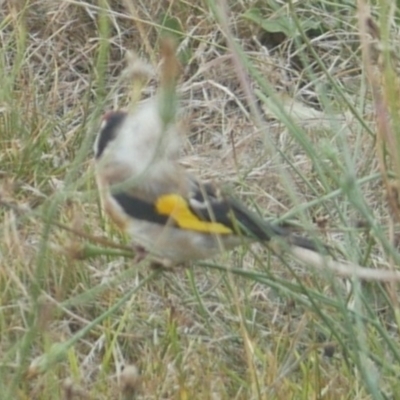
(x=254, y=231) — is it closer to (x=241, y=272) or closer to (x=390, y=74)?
(x=241, y=272)

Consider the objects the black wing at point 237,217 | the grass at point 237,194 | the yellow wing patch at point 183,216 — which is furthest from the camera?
the yellow wing patch at point 183,216

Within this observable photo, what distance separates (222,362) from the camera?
2629 millimetres

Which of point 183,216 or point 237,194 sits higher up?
point 183,216

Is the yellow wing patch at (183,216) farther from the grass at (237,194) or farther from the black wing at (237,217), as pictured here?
the grass at (237,194)

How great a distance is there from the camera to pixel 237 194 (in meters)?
3.02

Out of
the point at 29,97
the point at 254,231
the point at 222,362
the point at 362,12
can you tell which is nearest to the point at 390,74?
the point at 362,12

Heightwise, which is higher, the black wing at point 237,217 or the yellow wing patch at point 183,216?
the black wing at point 237,217

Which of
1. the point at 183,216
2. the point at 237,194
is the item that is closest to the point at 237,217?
the point at 183,216

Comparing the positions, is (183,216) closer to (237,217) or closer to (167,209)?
(167,209)

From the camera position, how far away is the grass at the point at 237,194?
5.13 ft

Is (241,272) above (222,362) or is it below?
above

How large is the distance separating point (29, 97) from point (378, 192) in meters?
1.11

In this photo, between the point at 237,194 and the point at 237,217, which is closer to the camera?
the point at 237,217

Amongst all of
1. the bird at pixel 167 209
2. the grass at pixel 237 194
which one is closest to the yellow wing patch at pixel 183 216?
the bird at pixel 167 209
